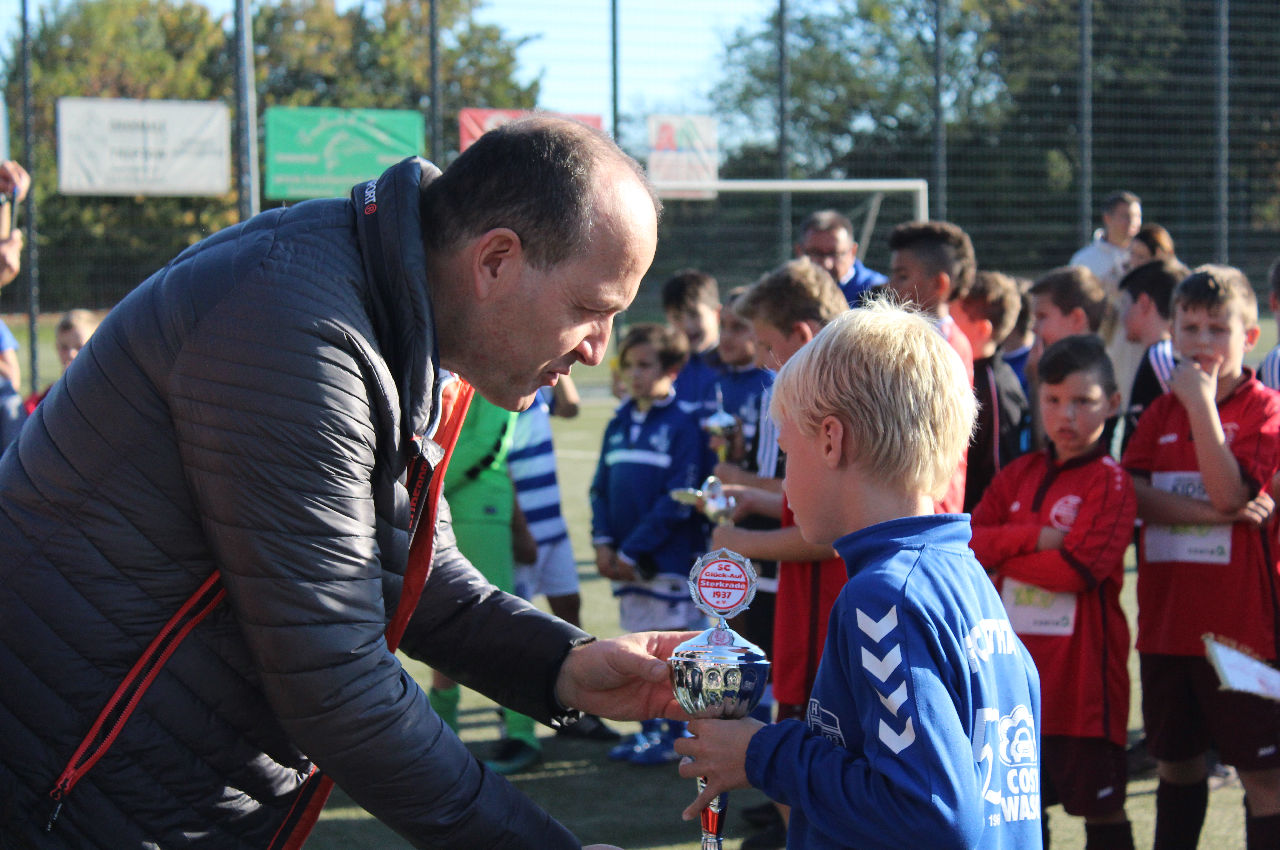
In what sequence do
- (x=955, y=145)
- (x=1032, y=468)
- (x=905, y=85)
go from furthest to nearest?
(x=905, y=85) < (x=955, y=145) < (x=1032, y=468)

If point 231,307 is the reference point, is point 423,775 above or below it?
below

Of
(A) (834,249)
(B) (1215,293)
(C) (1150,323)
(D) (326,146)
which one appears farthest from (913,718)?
(D) (326,146)

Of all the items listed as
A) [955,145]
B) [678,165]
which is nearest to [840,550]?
[678,165]

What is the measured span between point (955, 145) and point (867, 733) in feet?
54.6

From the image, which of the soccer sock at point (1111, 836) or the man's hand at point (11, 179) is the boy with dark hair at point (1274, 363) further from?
the man's hand at point (11, 179)

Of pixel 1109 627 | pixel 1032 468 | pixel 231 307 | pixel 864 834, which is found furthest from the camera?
pixel 1032 468

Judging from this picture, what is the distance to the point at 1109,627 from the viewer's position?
374cm

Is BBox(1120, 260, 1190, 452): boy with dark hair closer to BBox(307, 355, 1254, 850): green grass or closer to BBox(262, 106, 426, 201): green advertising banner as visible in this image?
BBox(307, 355, 1254, 850): green grass

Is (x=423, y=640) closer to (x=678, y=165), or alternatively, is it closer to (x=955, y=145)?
(x=678, y=165)

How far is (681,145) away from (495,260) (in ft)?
46.2

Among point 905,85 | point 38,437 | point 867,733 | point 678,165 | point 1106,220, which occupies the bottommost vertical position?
point 867,733

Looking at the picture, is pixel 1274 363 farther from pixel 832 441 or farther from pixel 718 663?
pixel 718 663

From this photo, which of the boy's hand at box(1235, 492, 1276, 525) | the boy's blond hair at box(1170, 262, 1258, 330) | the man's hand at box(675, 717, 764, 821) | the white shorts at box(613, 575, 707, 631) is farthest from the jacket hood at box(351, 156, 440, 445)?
the white shorts at box(613, 575, 707, 631)

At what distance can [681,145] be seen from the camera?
1550cm
